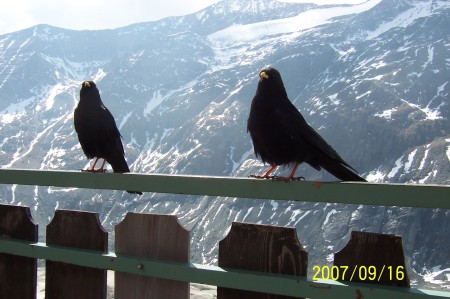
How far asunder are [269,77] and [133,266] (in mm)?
2677

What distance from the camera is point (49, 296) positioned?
3.76m

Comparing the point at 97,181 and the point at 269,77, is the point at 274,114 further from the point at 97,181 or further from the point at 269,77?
the point at 97,181

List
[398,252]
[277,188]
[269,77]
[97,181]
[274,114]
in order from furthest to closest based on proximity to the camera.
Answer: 1. [269,77]
2. [274,114]
3. [97,181]
4. [277,188]
5. [398,252]

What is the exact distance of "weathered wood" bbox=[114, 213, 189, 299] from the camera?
3.24 metres

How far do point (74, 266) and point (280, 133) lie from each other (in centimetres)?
209

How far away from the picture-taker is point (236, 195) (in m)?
3.07

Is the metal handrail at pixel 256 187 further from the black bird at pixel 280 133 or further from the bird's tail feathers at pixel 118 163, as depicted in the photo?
the bird's tail feathers at pixel 118 163

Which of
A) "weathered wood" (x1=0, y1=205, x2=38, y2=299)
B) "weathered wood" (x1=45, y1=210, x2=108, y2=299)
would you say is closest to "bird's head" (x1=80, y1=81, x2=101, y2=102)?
"weathered wood" (x1=0, y1=205, x2=38, y2=299)

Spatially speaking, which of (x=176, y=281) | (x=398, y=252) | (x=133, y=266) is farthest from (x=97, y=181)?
(x=398, y=252)

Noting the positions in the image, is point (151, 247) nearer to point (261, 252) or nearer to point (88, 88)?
point (261, 252)

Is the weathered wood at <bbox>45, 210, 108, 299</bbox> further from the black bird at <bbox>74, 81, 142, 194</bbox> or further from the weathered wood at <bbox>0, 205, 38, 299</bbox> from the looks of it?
the black bird at <bbox>74, 81, 142, 194</bbox>

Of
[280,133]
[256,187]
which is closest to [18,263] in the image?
[256,187]

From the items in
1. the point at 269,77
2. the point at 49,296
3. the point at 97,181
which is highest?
the point at 269,77

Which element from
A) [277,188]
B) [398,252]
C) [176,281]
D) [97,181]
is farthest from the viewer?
[97,181]
